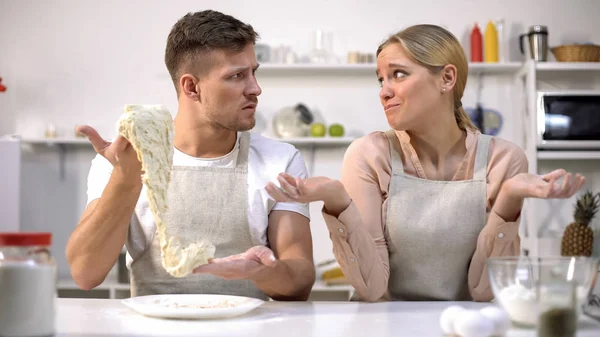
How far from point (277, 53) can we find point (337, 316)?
10.6 ft

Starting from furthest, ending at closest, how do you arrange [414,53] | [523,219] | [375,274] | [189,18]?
[523,219] → [189,18] → [414,53] → [375,274]

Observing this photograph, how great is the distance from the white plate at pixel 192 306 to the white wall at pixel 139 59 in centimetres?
294

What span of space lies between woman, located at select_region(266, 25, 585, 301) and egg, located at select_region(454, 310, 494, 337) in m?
0.69

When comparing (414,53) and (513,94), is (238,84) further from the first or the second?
(513,94)

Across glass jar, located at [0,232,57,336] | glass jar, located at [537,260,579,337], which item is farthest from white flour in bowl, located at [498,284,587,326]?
glass jar, located at [0,232,57,336]

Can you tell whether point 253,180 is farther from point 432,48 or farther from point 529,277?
point 529,277

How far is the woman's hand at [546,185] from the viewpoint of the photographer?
1.53 metres

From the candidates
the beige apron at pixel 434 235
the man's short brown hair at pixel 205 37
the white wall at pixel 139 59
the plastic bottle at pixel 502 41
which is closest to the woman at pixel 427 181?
the beige apron at pixel 434 235

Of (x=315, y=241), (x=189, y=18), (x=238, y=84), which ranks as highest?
(x=189, y=18)

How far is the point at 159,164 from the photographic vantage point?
5.16 ft

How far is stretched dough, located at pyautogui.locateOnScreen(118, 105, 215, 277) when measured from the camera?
152 cm

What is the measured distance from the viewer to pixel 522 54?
14.9 ft

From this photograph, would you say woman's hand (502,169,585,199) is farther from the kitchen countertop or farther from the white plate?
the white plate

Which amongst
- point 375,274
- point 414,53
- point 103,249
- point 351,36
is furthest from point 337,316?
point 351,36
